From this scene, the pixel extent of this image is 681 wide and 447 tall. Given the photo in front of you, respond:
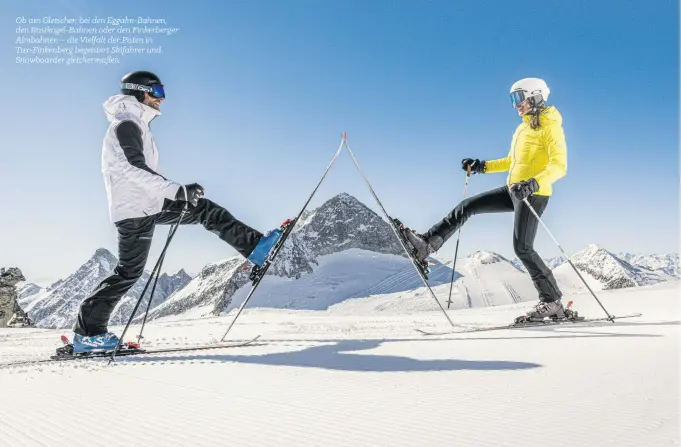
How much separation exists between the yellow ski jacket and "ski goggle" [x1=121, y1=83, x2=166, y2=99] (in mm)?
3942

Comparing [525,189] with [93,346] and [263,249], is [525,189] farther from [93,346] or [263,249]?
[93,346]

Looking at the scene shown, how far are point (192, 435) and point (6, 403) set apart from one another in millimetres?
1163

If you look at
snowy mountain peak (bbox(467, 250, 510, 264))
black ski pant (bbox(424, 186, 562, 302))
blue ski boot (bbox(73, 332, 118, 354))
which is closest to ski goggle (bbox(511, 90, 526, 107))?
black ski pant (bbox(424, 186, 562, 302))

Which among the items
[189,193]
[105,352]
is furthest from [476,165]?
[105,352]

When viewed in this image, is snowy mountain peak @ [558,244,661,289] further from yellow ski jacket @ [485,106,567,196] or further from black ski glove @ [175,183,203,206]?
black ski glove @ [175,183,203,206]

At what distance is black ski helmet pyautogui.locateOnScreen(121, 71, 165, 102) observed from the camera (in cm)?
437

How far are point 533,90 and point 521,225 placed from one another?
61.6 inches

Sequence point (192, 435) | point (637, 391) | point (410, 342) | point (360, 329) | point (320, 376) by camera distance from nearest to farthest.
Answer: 1. point (192, 435)
2. point (637, 391)
3. point (320, 376)
4. point (410, 342)
5. point (360, 329)

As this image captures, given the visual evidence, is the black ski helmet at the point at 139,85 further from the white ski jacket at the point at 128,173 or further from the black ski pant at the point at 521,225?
the black ski pant at the point at 521,225

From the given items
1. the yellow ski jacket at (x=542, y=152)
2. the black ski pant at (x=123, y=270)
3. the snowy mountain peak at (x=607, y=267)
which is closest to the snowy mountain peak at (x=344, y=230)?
the snowy mountain peak at (x=607, y=267)

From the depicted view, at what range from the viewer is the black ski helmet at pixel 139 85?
4.37m

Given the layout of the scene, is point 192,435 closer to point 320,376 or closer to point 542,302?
point 320,376

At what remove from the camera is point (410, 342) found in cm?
430

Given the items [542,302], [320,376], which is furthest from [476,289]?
[320,376]
